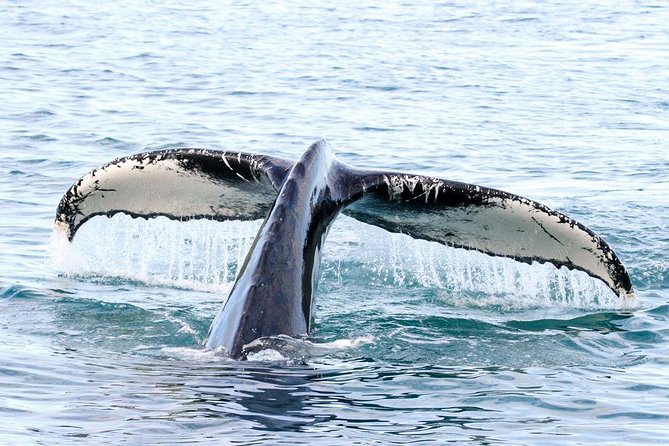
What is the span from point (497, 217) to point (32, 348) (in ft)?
12.1

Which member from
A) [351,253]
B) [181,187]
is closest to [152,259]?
[351,253]

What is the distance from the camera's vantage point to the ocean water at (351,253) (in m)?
7.71

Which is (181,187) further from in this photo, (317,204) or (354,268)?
(354,268)

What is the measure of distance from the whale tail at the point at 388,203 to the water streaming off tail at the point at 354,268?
18 centimetres

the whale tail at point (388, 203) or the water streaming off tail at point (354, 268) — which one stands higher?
the whale tail at point (388, 203)

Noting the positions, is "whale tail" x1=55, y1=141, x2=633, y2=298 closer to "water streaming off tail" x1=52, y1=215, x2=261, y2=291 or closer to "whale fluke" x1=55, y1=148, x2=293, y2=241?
"whale fluke" x1=55, y1=148, x2=293, y2=241

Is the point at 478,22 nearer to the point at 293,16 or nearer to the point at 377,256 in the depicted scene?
the point at 293,16

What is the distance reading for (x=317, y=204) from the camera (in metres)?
9.21

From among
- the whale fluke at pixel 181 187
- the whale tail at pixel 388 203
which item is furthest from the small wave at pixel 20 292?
the whale tail at pixel 388 203

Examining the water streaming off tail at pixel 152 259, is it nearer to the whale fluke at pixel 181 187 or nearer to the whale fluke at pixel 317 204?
the whale fluke at pixel 181 187

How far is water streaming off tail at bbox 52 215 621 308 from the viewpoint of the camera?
413 inches

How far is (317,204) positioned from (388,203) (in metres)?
0.69

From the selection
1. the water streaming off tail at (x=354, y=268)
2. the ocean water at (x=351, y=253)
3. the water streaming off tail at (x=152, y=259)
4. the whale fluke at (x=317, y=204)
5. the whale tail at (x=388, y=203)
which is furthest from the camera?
the water streaming off tail at (x=152, y=259)

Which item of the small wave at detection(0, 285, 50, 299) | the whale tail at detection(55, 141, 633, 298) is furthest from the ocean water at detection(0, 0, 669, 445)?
the whale tail at detection(55, 141, 633, 298)
